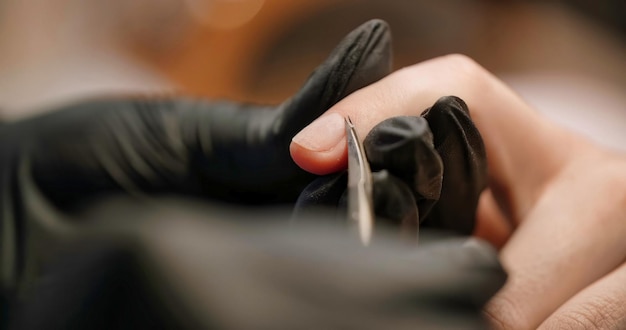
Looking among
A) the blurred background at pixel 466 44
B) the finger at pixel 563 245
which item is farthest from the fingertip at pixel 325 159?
the blurred background at pixel 466 44

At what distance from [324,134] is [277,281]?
124 mm

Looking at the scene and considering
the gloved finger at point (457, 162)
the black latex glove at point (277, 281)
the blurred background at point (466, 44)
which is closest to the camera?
the black latex glove at point (277, 281)

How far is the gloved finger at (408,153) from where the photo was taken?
31 centimetres

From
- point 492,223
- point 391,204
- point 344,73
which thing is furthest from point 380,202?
point 492,223

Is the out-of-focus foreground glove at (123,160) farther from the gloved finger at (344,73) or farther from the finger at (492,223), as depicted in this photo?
the finger at (492,223)

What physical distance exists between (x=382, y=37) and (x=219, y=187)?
19 cm

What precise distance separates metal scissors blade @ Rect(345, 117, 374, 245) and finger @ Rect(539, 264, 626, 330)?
19 centimetres

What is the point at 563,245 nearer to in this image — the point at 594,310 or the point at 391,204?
the point at 594,310

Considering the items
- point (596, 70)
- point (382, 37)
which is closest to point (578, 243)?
point (382, 37)

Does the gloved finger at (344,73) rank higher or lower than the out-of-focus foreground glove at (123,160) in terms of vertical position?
higher

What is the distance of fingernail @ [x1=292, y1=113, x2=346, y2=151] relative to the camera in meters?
0.36

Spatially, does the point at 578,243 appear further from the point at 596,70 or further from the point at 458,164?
the point at 596,70

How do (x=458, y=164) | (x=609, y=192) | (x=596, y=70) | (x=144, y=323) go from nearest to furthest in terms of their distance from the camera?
(x=144, y=323), (x=458, y=164), (x=609, y=192), (x=596, y=70)

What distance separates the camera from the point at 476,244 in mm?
284
